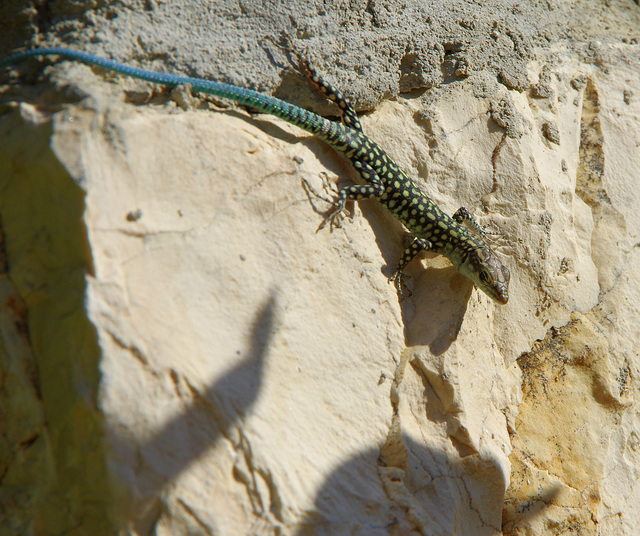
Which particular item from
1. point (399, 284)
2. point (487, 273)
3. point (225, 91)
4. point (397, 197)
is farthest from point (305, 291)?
point (487, 273)

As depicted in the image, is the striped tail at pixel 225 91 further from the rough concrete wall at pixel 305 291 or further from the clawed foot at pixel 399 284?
the clawed foot at pixel 399 284

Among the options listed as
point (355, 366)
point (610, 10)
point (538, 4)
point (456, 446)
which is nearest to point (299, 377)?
point (355, 366)

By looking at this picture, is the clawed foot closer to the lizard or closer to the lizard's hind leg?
the lizard

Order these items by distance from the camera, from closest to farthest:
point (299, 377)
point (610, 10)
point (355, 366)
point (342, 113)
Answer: point (299, 377) → point (355, 366) → point (342, 113) → point (610, 10)

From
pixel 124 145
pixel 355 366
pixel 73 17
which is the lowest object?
pixel 355 366

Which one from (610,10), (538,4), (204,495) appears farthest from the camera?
(610,10)

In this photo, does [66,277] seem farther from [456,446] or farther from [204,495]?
[456,446]

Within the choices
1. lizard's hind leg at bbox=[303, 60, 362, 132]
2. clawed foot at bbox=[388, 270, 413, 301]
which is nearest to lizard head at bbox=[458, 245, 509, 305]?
clawed foot at bbox=[388, 270, 413, 301]
